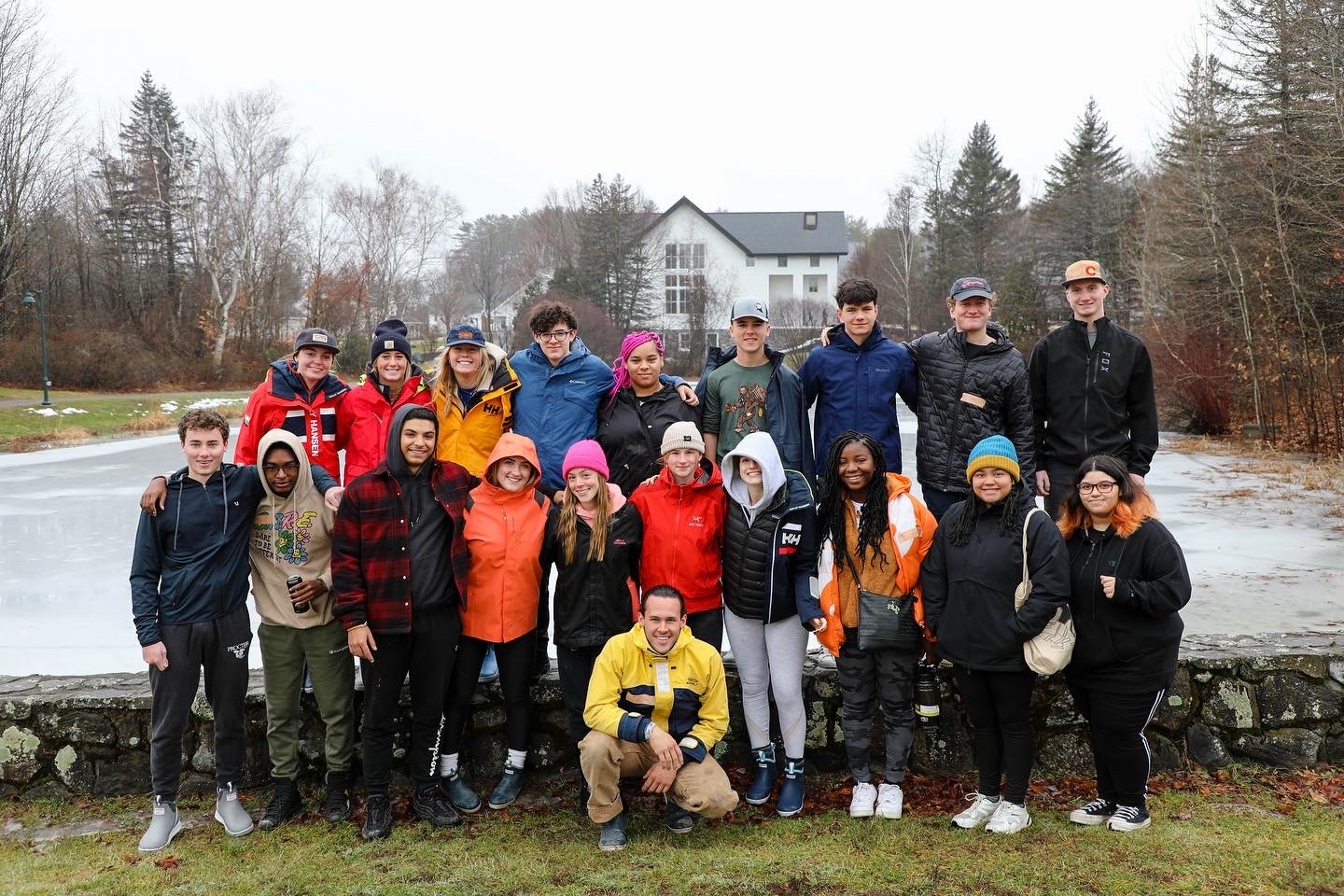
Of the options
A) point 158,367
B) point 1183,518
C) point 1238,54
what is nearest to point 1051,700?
point 1183,518

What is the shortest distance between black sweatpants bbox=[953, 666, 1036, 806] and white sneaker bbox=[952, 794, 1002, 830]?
0.03m

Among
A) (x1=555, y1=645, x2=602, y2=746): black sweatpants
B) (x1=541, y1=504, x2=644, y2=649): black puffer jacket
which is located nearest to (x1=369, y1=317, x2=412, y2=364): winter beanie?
(x1=541, y1=504, x2=644, y2=649): black puffer jacket

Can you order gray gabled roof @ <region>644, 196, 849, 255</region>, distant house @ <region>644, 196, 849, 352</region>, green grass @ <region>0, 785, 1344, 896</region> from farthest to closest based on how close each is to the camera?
1. gray gabled roof @ <region>644, 196, 849, 255</region>
2. distant house @ <region>644, 196, 849, 352</region>
3. green grass @ <region>0, 785, 1344, 896</region>

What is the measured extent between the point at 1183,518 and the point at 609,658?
908cm

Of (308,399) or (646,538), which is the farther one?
(308,399)

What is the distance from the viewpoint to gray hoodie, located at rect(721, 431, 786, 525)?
3672 mm

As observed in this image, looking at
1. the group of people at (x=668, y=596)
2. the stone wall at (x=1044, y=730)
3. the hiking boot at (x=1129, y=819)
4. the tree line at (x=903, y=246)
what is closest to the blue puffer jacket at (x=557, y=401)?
the group of people at (x=668, y=596)

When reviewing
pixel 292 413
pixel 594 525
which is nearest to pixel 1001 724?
pixel 594 525

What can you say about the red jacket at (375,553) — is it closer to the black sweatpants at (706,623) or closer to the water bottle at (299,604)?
the water bottle at (299,604)

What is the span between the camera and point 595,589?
12.3ft

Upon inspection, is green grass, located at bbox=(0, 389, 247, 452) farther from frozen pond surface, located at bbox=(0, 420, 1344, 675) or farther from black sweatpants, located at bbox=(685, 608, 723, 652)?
black sweatpants, located at bbox=(685, 608, 723, 652)

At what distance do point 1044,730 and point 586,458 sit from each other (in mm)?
2544

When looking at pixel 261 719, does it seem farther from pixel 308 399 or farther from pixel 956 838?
pixel 956 838

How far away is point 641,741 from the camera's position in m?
3.47
